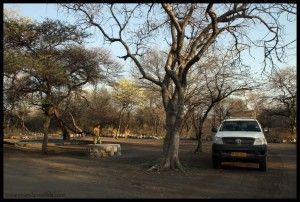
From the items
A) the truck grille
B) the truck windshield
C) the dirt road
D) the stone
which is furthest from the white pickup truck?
the stone

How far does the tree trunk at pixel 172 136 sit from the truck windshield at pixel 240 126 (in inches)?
94.8

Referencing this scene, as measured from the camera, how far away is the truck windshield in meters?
19.6

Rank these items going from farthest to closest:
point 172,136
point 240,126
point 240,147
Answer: point 240,126 < point 172,136 < point 240,147

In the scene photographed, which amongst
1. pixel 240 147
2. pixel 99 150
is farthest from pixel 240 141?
pixel 99 150

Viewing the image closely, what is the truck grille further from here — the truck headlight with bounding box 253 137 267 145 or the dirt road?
the dirt road

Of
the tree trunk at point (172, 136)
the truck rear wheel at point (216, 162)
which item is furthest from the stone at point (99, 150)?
the truck rear wheel at point (216, 162)

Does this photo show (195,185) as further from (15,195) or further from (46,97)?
(46,97)

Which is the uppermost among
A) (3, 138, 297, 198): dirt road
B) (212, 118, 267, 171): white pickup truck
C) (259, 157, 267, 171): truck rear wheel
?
(212, 118, 267, 171): white pickup truck

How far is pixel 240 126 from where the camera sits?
65.0 feet

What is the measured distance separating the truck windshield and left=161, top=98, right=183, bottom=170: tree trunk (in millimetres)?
2407

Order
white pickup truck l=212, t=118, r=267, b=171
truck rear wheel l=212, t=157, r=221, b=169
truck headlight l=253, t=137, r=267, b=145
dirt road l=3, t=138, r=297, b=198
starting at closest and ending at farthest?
dirt road l=3, t=138, r=297, b=198, white pickup truck l=212, t=118, r=267, b=171, truck headlight l=253, t=137, r=267, b=145, truck rear wheel l=212, t=157, r=221, b=169

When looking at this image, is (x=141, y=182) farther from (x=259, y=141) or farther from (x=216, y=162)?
(x=259, y=141)

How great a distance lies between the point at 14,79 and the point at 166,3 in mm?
10771

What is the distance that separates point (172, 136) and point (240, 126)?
3.28 metres
